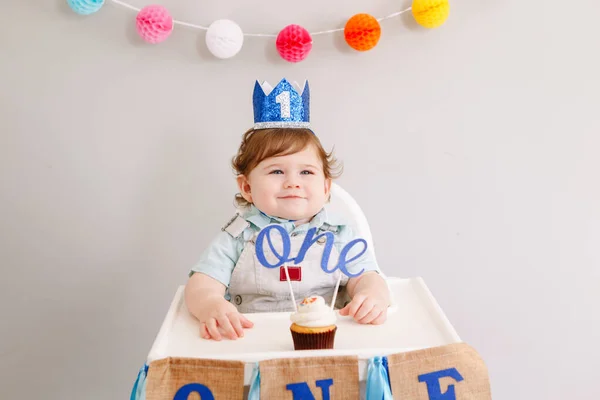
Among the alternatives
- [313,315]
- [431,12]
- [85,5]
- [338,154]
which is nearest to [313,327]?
[313,315]

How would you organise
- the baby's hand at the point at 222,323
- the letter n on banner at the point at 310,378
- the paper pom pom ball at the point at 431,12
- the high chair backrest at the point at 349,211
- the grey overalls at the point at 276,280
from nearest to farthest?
the letter n on banner at the point at 310,378 → the baby's hand at the point at 222,323 → the grey overalls at the point at 276,280 → the high chair backrest at the point at 349,211 → the paper pom pom ball at the point at 431,12

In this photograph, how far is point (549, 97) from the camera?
1.57 meters

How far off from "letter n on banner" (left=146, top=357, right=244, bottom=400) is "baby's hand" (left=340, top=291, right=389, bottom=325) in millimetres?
240

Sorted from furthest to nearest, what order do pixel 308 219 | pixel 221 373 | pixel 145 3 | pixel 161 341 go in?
pixel 145 3, pixel 308 219, pixel 161 341, pixel 221 373

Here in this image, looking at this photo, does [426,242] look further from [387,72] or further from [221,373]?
[221,373]

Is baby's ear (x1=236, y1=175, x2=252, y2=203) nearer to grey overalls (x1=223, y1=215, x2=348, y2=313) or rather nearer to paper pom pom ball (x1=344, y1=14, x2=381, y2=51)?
grey overalls (x1=223, y1=215, x2=348, y2=313)

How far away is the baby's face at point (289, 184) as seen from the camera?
120 centimetres

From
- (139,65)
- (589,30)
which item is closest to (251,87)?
(139,65)

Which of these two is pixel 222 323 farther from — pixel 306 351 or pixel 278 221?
pixel 278 221

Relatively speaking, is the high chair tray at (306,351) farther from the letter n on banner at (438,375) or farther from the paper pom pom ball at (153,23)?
the paper pom pom ball at (153,23)

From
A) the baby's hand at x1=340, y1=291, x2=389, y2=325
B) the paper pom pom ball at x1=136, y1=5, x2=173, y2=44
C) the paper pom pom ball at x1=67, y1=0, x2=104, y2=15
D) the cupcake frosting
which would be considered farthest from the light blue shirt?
the paper pom pom ball at x1=67, y1=0, x2=104, y2=15

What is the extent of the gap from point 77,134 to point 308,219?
2.15 feet

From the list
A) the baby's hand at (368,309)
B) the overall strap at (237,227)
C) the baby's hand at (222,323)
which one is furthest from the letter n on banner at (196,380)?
the overall strap at (237,227)

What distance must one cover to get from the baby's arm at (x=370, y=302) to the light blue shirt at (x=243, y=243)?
3cm
